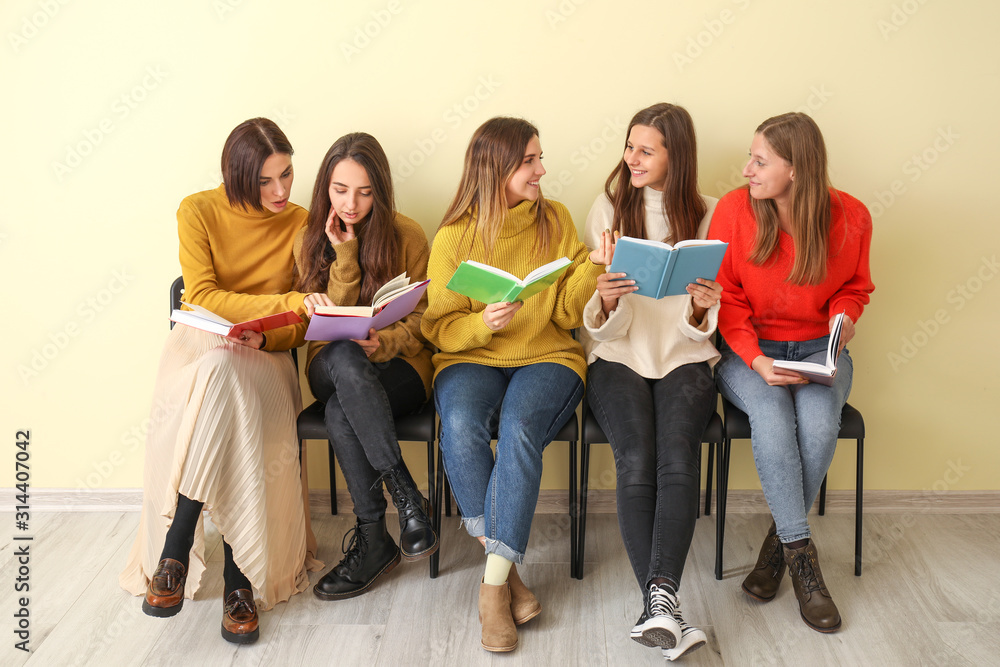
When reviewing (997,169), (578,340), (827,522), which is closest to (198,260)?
(578,340)

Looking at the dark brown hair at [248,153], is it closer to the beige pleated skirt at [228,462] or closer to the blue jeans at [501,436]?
the beige pleated skirt at [228,462]

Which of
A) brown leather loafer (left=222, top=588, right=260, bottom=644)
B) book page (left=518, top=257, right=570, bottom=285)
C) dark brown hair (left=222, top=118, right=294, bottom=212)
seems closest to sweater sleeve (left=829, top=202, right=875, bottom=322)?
book page (left=518, top=257, right=570, bottom=285)

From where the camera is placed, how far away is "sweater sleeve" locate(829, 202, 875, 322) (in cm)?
217

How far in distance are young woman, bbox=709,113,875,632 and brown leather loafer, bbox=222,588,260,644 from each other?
1.34m

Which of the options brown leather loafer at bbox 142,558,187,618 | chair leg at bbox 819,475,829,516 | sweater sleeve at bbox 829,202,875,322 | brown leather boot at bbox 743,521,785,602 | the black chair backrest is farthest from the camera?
chair leg at bbox 819,475,829,516

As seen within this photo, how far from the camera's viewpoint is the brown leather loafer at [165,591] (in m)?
1.84

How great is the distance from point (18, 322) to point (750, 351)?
2388 millimetres

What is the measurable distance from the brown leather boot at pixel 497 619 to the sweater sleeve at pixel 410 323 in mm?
697

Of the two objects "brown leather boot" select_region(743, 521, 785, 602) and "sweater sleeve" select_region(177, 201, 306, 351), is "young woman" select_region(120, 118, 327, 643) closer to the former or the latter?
"sweater sleeve" select_region(177, 201, 306, 351)

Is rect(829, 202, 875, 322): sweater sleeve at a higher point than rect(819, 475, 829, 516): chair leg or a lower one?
higher

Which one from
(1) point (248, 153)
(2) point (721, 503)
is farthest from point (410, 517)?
(1) point (248, 153)

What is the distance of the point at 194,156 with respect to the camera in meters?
2.43

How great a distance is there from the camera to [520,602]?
1962mm

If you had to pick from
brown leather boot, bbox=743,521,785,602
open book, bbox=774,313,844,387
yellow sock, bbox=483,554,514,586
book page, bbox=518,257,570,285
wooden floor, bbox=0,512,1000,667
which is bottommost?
wooden floor, bbox=0,512,1000,667
